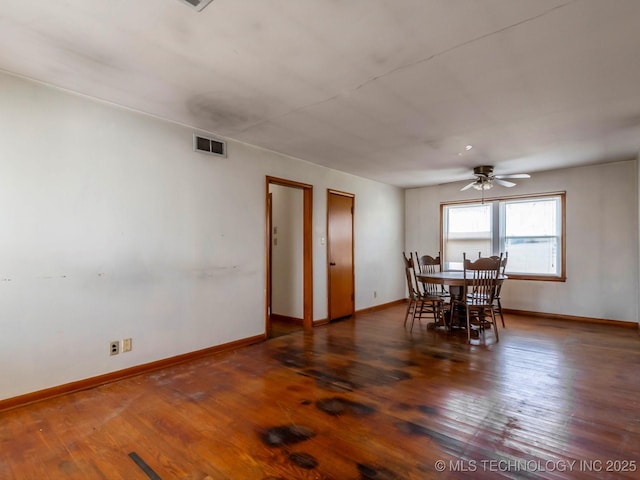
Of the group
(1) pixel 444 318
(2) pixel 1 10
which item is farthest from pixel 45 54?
(1) pixel 444 318

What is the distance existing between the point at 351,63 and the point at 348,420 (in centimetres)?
242

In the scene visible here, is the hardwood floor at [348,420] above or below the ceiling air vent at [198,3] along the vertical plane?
below

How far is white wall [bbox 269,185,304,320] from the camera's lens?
5.12 m

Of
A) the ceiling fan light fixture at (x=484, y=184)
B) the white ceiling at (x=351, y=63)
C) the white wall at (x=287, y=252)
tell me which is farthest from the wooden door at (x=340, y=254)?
the ceiling fan light fixture at (x=484, y=184)

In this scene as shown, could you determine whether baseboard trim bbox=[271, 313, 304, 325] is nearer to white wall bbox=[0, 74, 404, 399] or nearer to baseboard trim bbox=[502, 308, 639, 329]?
white wall bbox=[0, 74, 404, 399]

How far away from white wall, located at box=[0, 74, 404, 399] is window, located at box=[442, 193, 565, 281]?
4020mm

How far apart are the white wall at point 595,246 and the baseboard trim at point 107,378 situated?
499 centimetres

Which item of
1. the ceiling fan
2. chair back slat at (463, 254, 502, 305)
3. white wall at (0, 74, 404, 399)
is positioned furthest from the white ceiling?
chair back slat at (463, 254, 502, 305)

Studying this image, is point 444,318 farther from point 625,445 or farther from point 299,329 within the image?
point 625,445

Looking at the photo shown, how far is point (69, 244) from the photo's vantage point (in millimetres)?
2719

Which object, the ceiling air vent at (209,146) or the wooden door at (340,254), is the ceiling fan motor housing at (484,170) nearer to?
the wooden door at (340,254)

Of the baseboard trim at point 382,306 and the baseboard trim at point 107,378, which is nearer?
the baseboard trim at point 107,378

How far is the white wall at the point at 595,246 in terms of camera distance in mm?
4824

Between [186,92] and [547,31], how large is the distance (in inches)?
100
